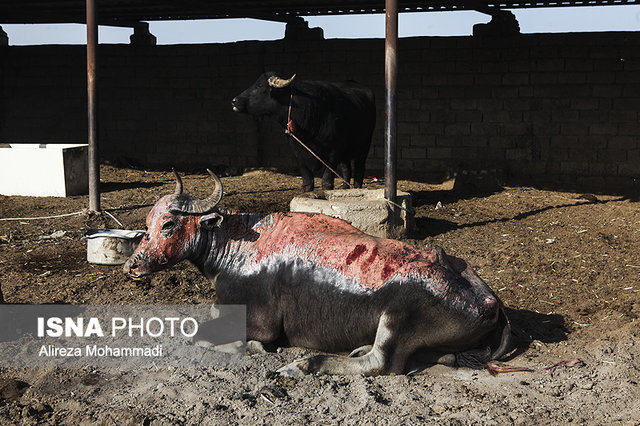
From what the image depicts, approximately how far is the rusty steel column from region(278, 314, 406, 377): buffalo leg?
3.56m

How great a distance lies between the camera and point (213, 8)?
1259 cm

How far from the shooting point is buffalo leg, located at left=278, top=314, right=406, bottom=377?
14.4 ft

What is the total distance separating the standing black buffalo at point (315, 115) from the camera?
10039mm

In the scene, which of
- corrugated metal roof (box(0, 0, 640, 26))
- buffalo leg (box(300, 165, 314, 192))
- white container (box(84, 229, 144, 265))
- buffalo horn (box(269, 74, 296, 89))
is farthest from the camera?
corrugated metal roof (box(0, 0, 640, 26))

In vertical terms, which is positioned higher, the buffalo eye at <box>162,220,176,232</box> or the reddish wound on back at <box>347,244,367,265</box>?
the buffalo eye at <box>162,220,176,232</box>

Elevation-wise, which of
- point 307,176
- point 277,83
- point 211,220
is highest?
point 277,83

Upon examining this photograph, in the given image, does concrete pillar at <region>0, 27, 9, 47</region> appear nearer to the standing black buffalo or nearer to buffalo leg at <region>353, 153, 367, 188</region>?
the standing black buffalo

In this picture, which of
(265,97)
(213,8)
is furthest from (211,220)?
(213,8)

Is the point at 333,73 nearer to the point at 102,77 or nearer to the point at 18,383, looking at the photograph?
the point at 102,77

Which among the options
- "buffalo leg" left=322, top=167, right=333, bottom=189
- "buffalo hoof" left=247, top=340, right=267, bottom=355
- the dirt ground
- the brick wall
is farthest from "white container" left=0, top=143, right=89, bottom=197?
"buffalo hoof" left=247, top=340, right=267, bottom=355

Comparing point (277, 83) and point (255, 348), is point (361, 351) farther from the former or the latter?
point (277, 83)

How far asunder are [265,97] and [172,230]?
19.3 feet

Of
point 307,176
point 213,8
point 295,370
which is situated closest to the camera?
point 295,370

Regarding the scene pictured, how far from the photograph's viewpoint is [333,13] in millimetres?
13578
